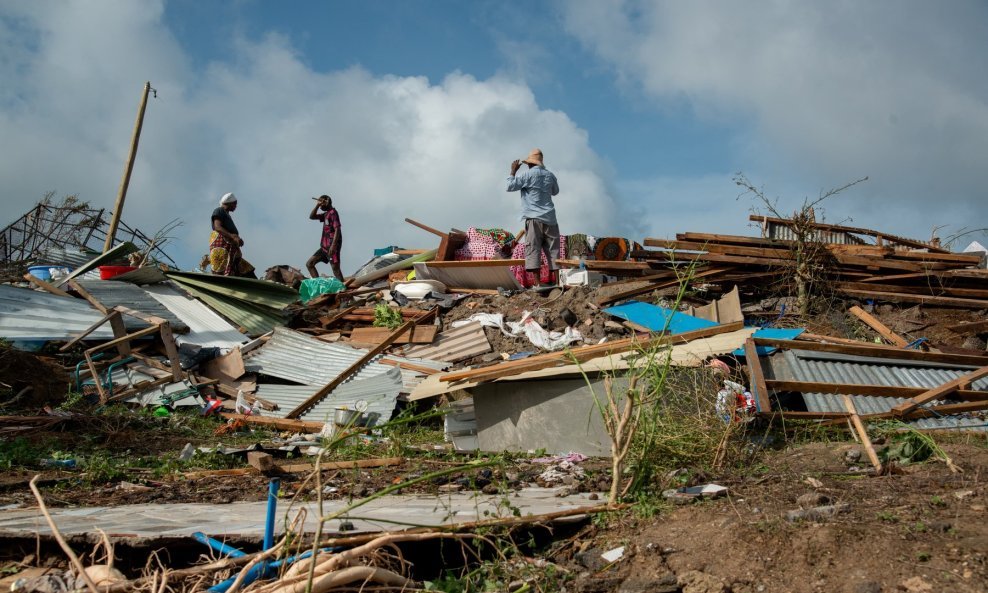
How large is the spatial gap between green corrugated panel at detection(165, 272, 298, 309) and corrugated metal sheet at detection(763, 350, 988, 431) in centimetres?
786

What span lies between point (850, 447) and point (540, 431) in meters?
2.38

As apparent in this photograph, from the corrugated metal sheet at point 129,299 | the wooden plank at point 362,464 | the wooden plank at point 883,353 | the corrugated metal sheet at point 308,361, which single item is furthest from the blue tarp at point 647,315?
the corrugated metal sheet at point 129,299

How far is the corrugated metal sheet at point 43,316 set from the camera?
9.73m

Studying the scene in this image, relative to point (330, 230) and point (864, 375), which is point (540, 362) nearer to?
point (864, 375)

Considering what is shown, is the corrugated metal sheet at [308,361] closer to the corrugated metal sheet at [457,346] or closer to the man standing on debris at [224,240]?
the corrugated metal sheet at [457,346]

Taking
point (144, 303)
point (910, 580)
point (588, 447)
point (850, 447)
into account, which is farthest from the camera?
point (144, 303)

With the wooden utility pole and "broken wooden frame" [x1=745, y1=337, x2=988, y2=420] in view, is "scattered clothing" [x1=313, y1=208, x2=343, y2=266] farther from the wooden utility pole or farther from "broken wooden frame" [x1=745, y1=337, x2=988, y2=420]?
"broken wooden frame" [x1=745, y1=337, x2=988, y2=420]

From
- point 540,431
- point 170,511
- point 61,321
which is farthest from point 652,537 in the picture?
point 61,321

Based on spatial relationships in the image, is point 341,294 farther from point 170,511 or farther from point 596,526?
point 596,526

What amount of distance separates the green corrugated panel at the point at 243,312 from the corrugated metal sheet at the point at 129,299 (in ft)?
2.59

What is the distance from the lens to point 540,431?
6648 mm

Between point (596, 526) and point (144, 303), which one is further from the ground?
point (144, 303)

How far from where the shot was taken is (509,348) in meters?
10.4

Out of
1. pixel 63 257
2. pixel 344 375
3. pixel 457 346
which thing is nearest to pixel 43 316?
pixel 63 257
